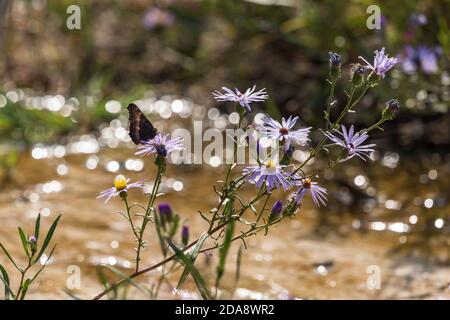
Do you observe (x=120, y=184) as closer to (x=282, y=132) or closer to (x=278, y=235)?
(x=282, y=132)

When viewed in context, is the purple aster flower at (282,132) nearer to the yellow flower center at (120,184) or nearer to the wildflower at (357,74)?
the wildflower at (357,74)

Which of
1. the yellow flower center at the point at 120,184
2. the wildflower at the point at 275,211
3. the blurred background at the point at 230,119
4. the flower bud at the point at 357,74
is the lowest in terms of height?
the wildflower at the point at 275,211

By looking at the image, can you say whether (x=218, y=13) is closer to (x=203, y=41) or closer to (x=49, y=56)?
(x=203, y=41)

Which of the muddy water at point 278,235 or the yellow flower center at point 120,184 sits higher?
the muddy water at point 278,235

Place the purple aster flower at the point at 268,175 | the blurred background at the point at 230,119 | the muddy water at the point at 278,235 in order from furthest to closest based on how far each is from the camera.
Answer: the blurred background at the point at 230,119
the muddy water at the point at 278,235
the purple aster flower at the point at 268,175

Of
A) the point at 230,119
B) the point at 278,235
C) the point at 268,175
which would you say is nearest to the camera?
the point at 268,175

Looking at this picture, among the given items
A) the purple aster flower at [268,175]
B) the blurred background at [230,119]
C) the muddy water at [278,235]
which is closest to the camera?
the purple aster flower at [268,175]

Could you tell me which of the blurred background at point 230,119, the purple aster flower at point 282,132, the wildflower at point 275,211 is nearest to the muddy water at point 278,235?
the blurred background at point 230,119

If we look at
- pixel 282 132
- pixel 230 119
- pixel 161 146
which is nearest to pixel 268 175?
pixel 282 132
